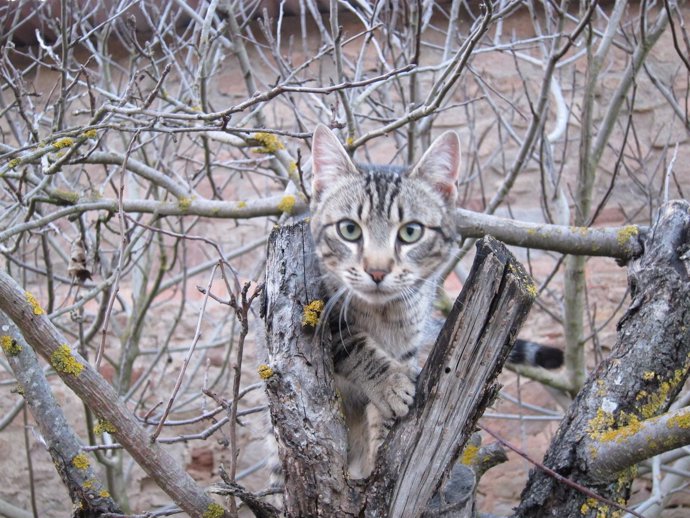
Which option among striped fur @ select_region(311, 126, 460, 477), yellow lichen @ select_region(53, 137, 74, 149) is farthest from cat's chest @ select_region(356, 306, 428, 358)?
yellow lichen @ select_region(53, 137, 74, 149)

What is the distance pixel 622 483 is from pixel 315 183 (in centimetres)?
155

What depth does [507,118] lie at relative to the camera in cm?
552

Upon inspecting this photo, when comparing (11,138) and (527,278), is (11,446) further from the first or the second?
(527,278)

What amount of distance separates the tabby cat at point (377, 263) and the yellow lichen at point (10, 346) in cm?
94

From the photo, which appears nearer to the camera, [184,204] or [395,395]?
[395,395]

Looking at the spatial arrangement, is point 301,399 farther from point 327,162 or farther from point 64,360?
point 327,162

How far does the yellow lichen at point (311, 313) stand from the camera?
219 cm

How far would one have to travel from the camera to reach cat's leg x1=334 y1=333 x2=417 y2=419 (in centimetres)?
244

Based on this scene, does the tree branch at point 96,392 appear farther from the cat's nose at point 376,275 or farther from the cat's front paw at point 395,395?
the cat's nose at point 376,275

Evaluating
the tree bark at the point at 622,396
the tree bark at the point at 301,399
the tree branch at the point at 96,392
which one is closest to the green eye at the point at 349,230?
the tree bark at the point at 301,399

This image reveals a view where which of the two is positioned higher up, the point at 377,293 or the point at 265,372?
the point at 377,293

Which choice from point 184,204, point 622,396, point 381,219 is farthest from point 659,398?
point 184,204

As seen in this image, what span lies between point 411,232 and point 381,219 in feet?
0.43

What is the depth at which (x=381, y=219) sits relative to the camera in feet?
9.16
